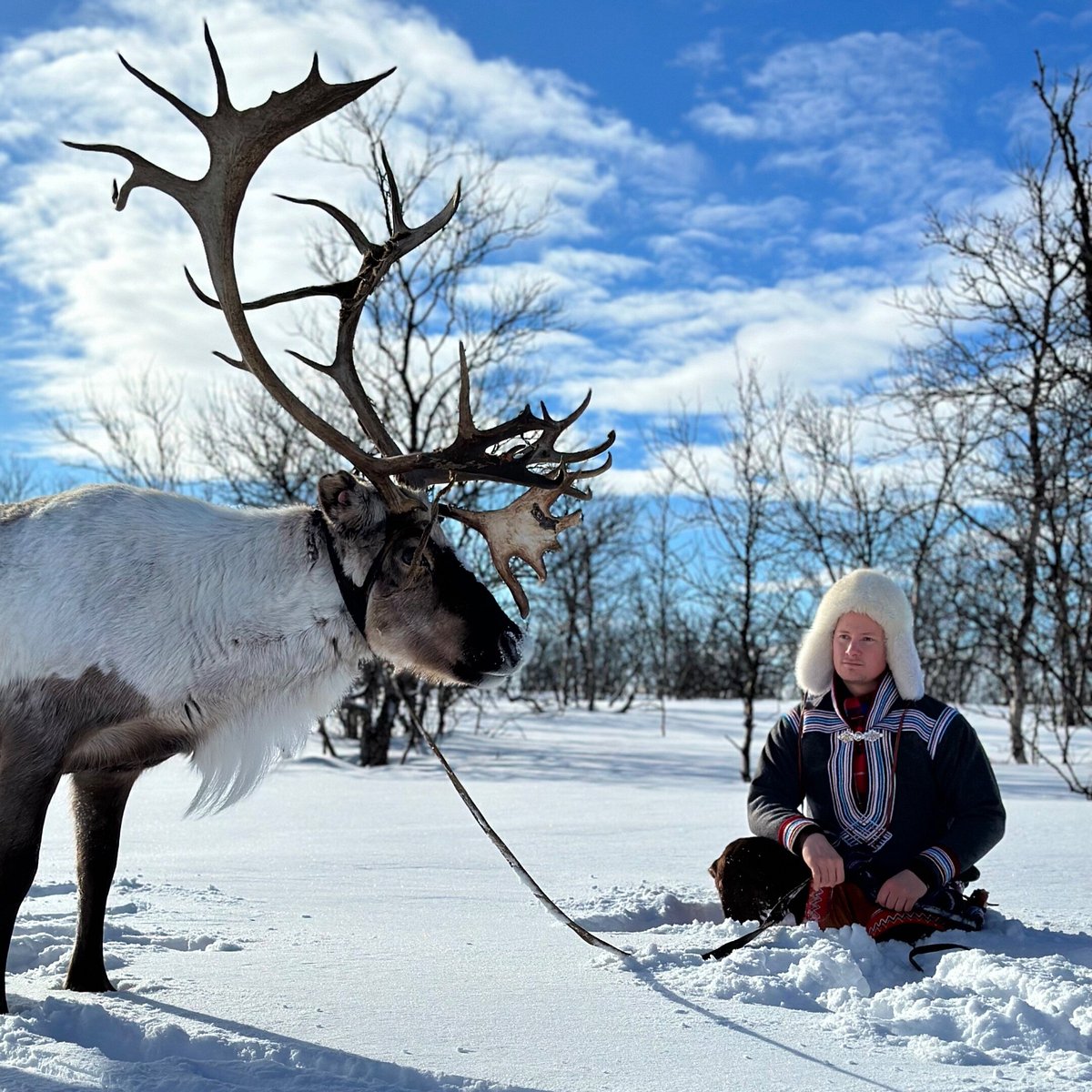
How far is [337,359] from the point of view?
13.3 feet

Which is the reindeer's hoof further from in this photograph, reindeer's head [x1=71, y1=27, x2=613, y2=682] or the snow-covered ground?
reindeer's head [x1=71, y1=27, x2=613, y2=682]

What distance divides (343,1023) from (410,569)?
1349mm

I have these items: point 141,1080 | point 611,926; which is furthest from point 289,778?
point 141,1080

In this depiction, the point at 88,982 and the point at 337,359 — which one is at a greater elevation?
the point at 337,359

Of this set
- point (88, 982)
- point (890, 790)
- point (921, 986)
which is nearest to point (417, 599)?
point (88, 982)

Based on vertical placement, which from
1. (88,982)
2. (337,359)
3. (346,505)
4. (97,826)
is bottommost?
(88,982)

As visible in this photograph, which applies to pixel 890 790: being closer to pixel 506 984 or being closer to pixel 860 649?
pixel 860 649

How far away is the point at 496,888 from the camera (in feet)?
15.4

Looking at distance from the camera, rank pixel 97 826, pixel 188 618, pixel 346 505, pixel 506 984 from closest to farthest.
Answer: pixel 506 984, pixel 188 618, pixel 97 826, pixel 346 505

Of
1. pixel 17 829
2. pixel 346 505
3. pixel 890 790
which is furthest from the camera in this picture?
pixel 890 790

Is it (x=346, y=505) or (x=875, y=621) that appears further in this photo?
(x=875, y=621)

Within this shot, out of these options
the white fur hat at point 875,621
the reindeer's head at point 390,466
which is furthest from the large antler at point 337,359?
the white fur hat at point 875,621

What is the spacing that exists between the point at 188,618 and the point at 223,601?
4.5 inches

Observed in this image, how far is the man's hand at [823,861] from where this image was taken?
11.2ft
